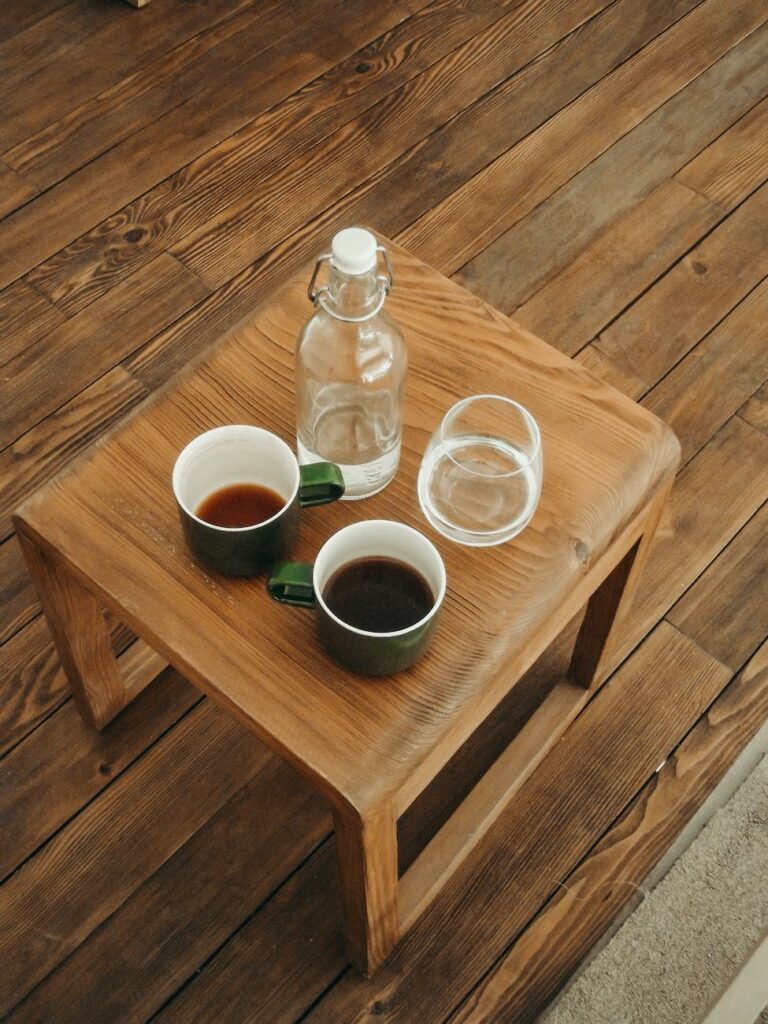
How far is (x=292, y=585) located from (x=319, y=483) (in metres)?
0.09

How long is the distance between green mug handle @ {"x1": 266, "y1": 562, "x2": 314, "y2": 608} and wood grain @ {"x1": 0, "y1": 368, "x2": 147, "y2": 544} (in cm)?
74

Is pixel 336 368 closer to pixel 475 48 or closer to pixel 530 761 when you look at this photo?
pixel 530 761

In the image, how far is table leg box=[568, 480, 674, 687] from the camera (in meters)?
1.25

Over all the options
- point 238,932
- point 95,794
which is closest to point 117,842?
point 95,794

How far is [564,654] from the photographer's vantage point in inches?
61.0

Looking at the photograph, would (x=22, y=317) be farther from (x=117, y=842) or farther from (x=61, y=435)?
(x=117, y=842)

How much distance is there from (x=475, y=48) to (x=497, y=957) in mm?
1628

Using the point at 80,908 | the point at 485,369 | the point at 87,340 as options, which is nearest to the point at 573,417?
the point at 485,369

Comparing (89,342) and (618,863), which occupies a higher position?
(89,342)

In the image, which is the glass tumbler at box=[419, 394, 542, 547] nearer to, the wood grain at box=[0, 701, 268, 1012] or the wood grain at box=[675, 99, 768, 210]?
the wood grain at box=[0, 701, 268, 1012]

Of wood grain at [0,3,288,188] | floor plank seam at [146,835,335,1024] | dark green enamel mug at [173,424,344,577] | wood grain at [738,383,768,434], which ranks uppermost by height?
dark green enamel mug at [173,424,344,577]

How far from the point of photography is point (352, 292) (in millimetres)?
927

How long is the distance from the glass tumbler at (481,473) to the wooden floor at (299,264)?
49 centimetres

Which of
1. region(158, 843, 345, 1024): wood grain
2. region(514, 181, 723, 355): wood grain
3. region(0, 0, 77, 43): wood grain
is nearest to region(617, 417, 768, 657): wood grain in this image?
region(514, 181, 723, 355): wood grain
